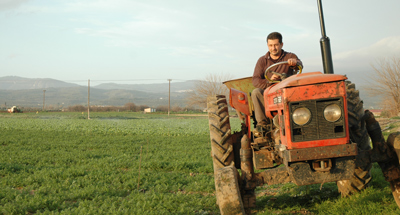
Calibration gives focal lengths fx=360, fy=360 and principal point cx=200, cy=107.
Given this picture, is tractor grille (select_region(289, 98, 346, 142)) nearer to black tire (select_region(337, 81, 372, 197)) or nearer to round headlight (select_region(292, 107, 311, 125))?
round headlight (select_region(292, 107, 311, 125))

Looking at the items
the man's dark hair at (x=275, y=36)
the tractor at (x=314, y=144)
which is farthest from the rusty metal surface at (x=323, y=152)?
the man's dark hair at (x=275, y=36)

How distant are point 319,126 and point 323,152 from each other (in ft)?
0.92

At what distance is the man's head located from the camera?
18.2 feet

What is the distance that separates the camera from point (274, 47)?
555 centimetres

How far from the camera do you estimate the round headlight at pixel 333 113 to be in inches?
148

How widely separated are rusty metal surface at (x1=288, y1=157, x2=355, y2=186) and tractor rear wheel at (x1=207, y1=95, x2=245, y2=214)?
629 mm

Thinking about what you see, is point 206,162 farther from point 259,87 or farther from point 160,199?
point 259,87

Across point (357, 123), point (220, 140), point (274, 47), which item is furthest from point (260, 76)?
point (357, 123)

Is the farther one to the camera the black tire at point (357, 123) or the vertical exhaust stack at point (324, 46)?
the vertical exhaust stack at point (324, 46)

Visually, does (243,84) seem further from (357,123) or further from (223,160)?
(357,123)

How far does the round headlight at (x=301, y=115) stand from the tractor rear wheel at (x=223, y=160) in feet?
2.82

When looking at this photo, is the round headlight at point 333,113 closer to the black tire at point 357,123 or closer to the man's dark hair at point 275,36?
the black tire at point 357,123

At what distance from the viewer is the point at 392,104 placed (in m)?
40.2

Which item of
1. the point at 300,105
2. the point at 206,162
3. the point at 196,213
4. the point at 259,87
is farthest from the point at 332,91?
the point at 206,162
